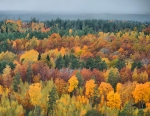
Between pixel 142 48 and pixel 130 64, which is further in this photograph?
pixel 142 48

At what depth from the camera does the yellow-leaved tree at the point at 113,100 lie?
7.58 m

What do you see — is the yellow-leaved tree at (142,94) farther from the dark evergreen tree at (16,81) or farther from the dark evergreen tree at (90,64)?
the dark evergreen tree at (16,81)

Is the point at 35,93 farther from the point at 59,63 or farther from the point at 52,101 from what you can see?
the point at 59,63

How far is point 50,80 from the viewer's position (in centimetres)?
901

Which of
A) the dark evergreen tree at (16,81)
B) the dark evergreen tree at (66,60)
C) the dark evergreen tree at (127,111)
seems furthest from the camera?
the dark evergreen tree at (66,60)

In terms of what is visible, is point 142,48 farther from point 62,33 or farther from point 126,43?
point 62,33

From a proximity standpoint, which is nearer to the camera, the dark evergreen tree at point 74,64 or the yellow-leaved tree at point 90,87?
the yellow-leaved tree at point 90,87

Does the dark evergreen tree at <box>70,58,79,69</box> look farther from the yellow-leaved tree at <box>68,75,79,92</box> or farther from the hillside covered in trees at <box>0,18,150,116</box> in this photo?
the yellow-leaved tree at <box>68,75,79,92</box>

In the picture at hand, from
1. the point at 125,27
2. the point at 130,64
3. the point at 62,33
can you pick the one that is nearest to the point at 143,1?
the point at 130,64

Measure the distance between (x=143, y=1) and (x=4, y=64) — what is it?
203 inches

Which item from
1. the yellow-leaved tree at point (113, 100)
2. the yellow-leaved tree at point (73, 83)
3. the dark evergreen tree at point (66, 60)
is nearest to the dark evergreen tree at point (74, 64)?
the dark evergreen tree at point (66, 60)

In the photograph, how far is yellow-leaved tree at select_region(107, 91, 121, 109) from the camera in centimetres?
758

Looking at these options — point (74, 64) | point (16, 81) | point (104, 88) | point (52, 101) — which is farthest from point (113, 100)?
point (74, 64)

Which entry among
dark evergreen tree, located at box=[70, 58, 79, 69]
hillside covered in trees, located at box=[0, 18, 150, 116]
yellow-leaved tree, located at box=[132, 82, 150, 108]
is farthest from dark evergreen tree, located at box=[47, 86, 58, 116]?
dark evergreen tree, located at box=[70, 58, 79, 69]
